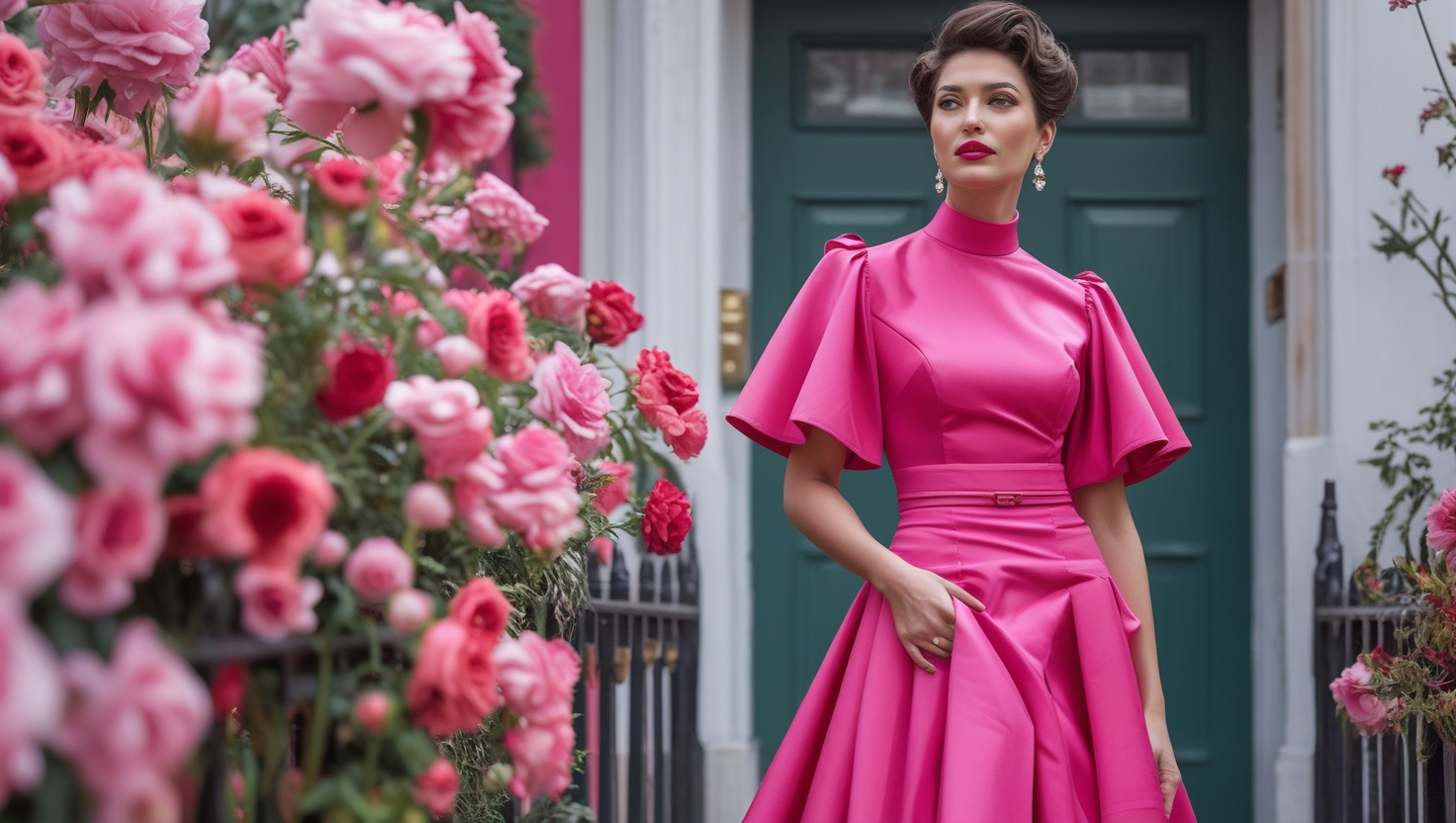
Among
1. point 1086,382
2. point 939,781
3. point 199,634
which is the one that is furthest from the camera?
point 1086,382

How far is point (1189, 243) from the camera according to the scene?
147 inches

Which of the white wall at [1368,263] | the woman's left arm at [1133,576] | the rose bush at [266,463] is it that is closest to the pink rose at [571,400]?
the rose bush at [266,463]

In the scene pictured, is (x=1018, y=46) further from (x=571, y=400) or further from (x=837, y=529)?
(x=571, y=400)

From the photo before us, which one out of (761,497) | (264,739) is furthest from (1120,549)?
(761,497)

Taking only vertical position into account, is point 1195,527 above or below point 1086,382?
below

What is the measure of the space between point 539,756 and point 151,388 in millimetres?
483

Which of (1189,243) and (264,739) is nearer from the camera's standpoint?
(264,739)

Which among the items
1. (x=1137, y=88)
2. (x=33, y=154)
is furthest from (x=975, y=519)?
(x=1137, y=88)

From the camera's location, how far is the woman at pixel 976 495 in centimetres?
158

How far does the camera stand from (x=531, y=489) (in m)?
1.02

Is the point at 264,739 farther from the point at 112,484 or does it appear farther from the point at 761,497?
the point at 761,497

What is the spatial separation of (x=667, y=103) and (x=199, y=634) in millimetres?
2837

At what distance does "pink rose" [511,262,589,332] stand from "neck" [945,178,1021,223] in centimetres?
60

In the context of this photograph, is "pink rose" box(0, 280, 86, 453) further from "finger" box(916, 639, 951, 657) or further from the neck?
the neck
